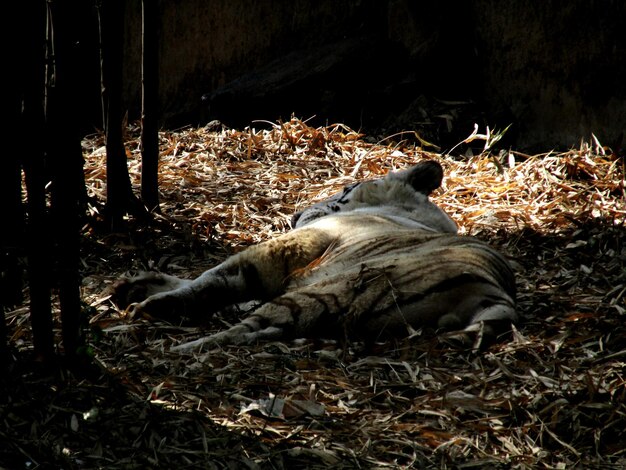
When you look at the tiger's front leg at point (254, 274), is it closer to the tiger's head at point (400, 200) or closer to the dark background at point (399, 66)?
the tiger's head at point (400, 200)

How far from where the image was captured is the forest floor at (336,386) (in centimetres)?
240

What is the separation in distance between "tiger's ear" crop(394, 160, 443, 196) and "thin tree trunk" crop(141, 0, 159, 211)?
5.18 feet

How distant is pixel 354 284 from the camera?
3.58m

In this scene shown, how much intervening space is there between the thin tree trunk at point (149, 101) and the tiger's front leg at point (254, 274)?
1363 millimetres

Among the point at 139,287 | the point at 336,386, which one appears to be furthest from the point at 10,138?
the point at 139,287

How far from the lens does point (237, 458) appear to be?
2.34m

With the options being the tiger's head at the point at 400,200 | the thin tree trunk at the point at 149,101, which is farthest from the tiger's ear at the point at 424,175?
the thin tree trunk at the point at 149,101

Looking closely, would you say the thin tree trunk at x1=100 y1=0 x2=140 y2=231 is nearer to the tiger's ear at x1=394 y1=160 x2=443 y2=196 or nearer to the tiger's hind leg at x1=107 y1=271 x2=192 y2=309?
the tiger's hind leg at x1=107 y1=271 x2=192 y2=309

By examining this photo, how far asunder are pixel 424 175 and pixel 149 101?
5.88 feet

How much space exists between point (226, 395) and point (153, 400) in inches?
10.0

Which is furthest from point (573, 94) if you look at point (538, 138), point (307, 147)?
point (307, 147)

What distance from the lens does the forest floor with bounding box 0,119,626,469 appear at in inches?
94.6

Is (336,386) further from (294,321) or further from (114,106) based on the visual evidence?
(114,106)

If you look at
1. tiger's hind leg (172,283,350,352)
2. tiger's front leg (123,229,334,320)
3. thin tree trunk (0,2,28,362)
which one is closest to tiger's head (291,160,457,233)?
tiger's front leg (123,229,334,320)
